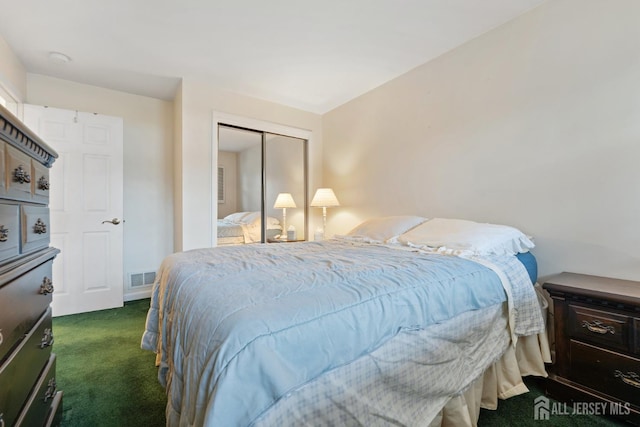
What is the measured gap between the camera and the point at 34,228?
106cm

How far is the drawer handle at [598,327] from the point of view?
135cm

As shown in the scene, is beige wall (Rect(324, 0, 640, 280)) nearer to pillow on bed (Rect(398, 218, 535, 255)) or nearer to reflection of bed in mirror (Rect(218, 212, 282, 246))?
pillow on bed (Rect(398, 218, 535, 255))

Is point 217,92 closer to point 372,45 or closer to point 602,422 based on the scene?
point 372,45

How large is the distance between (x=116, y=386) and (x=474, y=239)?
237 centimetres

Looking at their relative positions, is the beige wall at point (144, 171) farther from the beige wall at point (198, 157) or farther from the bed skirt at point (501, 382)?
the bed skirt at point (501, 382)

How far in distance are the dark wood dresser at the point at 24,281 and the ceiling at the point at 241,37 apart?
152 centimetres

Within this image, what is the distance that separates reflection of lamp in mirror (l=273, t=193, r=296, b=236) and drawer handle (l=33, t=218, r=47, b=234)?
2.67 meters

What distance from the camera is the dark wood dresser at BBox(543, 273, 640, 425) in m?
1.29

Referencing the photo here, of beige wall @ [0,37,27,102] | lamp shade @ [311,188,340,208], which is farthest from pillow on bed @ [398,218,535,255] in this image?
beige wall @ [0,37,27,102]

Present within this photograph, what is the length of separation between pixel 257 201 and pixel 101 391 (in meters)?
2.42

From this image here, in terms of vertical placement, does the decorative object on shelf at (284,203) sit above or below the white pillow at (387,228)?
above

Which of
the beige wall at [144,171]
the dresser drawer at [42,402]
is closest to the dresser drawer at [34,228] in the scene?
the dresser drawer at [42,402]

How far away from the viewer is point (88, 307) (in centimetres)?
294

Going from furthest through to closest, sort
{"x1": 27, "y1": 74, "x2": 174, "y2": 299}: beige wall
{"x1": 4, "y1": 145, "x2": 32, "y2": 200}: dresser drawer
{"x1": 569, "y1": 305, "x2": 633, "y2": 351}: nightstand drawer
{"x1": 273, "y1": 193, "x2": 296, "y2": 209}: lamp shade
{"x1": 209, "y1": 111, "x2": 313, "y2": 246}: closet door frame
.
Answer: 1. {"x1": 273, "y1": 193, "x2": 296, "y2": 209}: lamp shade
2. {"x1": 27, "y1": 74, "x2": 174, "y2": 299}: beige wall
3. {"x1": 209, "y1": 111, "x2": 313, "y2": 246}: closet door frame
4. {"x1": 569, "y1": 305, "x2": 633, "y2": 351}: nightstand drawer
5. {"x1": 4, "y1": 145, "x2": 32, "y2": 200}: dresser drawer
